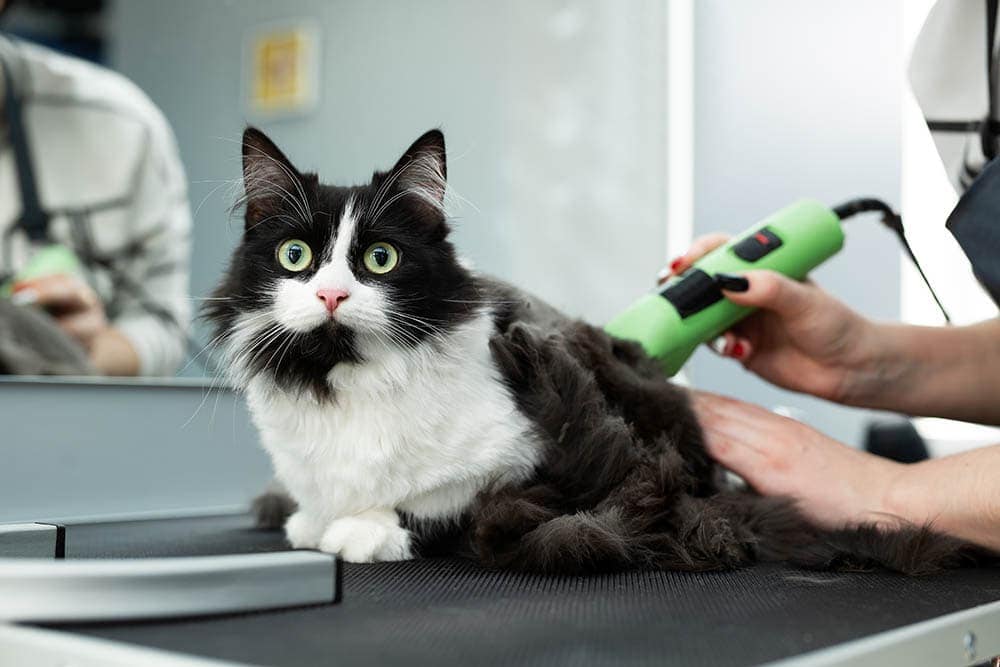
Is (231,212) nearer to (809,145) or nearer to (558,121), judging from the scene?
(558,121)

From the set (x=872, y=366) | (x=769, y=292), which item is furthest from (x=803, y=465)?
(x=872, y=366)

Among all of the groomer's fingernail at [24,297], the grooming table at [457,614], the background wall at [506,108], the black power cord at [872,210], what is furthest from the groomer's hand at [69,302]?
the black power cord at [872,210]

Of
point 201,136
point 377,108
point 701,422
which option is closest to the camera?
point 701,422

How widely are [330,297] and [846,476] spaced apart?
612 mm

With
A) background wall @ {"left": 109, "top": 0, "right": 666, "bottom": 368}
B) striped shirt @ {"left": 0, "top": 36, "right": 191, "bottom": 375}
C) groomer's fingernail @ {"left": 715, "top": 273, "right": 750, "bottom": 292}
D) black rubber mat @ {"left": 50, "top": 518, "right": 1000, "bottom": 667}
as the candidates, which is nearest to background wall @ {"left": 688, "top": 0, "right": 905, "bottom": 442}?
background wall @ {"left": 109, "top": 0, "right": 666, "bottom": 368}

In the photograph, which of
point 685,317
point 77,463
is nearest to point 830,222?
point 685,317

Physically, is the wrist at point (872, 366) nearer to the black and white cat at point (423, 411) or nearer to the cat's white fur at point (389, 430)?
the black and white cat at point (423, 411)

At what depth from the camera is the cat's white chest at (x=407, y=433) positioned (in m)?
0.82

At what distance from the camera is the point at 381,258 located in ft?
2.69

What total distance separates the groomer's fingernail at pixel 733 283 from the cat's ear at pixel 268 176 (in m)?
0.54

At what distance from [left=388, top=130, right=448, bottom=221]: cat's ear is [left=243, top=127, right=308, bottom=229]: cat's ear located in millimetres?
91

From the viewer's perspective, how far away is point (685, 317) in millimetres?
1103

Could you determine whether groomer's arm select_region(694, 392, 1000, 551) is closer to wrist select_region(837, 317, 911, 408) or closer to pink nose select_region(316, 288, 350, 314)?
wrist select_region(837, 317, 911, 408)

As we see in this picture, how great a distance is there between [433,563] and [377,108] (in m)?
1.30
